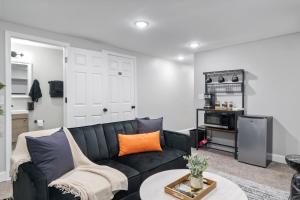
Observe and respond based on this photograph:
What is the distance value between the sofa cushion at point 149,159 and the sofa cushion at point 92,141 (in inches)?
9.6

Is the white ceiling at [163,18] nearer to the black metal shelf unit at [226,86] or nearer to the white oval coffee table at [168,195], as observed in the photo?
the black metal shelf unit at [226,86]

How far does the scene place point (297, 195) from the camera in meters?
1.60

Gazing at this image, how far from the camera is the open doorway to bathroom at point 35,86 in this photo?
4.14 metres

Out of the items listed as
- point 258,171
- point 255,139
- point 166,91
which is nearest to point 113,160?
point 258,171

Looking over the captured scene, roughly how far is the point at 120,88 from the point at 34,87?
2118 mm

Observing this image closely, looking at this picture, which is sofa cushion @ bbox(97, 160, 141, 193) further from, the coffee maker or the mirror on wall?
the mirror on wall

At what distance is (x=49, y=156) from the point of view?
170 cm

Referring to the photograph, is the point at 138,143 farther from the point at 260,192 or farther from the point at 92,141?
the point at 260,192

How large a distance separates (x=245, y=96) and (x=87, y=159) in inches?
133

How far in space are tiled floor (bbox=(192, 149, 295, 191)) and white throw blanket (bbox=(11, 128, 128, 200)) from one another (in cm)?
207

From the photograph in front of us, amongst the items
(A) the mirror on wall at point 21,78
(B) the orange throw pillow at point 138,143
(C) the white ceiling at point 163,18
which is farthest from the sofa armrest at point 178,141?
(A) the mirror on wall at point 21,78

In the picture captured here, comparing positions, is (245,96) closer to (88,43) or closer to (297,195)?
(297,195)

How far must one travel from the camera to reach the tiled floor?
262cm

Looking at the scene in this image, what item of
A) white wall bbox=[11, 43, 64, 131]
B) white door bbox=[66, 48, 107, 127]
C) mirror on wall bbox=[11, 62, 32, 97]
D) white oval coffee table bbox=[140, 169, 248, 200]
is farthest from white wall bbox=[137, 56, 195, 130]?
white oval coffee table bbox=[140, 169, 248, 200]
